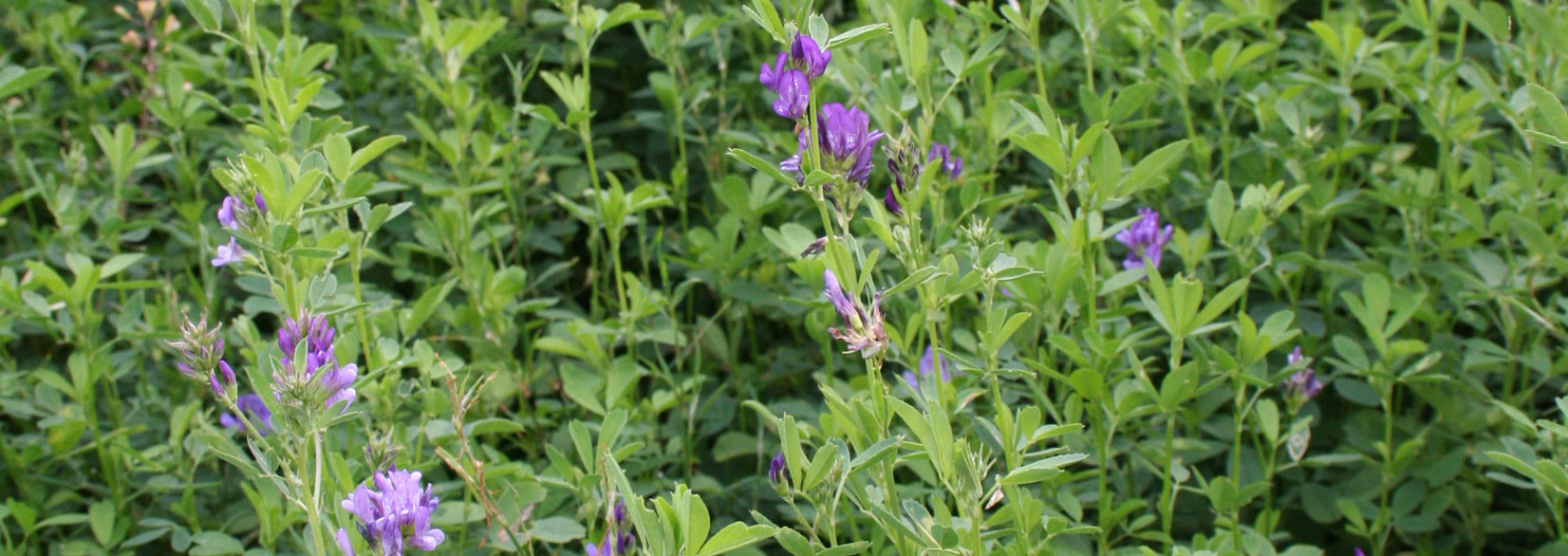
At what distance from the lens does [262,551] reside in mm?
1765

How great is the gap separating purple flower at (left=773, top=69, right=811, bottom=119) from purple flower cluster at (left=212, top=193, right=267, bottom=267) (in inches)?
25.6

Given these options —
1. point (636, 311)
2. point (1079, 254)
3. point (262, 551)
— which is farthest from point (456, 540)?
point (1079, 254)

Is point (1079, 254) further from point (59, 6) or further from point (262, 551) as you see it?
point (59, 6)

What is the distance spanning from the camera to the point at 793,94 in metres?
1.34

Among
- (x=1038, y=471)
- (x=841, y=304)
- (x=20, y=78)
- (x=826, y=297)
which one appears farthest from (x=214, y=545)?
(x=1038, y=471)

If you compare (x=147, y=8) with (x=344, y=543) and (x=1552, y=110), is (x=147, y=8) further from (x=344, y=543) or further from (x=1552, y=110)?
(x=1552, y=110)

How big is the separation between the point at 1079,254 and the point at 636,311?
2.34 feet

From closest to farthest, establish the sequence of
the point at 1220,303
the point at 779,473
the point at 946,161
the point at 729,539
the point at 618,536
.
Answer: the point at 729,539 < the point at 779,473 < the point at 618,536 < the point at 1220,303 < the point at 946,161

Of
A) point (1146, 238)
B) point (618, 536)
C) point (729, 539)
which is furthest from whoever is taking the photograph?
point (1146, 238)

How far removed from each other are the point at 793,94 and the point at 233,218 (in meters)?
0.86

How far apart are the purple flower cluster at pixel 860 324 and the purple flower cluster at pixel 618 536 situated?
39 cm

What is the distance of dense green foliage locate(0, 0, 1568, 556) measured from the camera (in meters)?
1.54

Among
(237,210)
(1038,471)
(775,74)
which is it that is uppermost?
(775,74)

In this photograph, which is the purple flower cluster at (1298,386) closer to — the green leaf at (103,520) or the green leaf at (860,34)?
the green leaf at (860,34)
